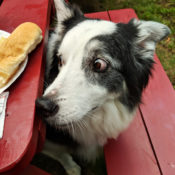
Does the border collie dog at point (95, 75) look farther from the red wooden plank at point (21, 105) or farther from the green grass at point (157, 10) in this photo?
the green grass at point (157, 10)

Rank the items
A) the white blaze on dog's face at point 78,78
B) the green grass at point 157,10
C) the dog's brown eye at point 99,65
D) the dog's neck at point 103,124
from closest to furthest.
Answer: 1. the white blaze on dog's face at point 78,78
2. the dog's brown eye at point 99,65
3. the dog's neck at point 103,124
4. the green grass at point 157,10

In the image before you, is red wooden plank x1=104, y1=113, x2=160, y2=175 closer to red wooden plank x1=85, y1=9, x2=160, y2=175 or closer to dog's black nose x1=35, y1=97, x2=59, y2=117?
red wooden plank x1=85, y1=9, x2=160, y2=175

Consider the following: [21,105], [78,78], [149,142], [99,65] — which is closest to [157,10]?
[149,142]

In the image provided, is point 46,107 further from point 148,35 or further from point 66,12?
point 66,12

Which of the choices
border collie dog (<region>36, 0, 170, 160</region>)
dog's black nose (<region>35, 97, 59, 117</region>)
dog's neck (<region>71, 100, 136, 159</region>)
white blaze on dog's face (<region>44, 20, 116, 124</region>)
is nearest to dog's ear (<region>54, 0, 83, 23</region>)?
border collie dog (<region>36, 0, 170, 160</region>)

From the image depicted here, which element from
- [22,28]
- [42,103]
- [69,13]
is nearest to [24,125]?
[42,103]

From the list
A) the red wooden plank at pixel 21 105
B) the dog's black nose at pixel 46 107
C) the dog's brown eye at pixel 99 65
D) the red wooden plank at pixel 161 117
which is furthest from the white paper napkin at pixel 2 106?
the red wooden plank at pixel 161 117
